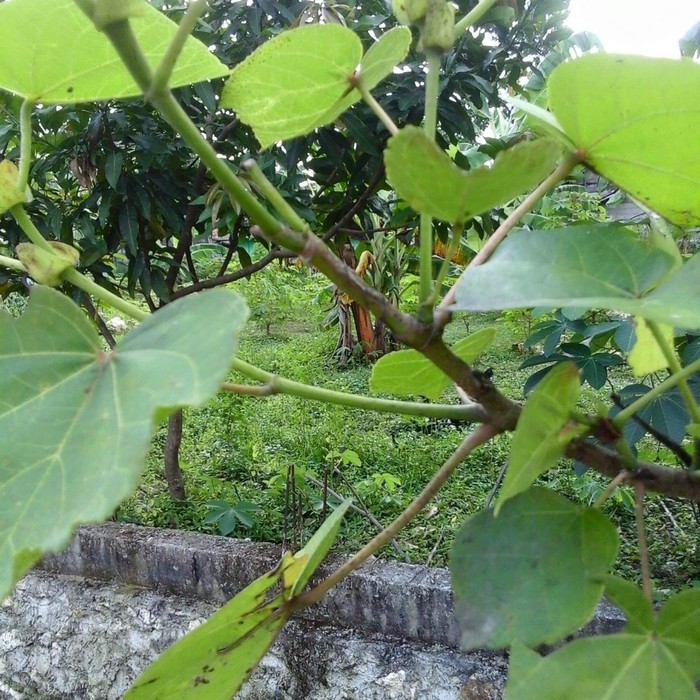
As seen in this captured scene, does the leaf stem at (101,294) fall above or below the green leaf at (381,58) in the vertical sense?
below

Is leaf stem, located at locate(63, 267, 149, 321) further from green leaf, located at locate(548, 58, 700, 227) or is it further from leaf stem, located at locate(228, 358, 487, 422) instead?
green leaf, located at locate(548, 58, 700, 227)

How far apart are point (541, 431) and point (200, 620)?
1.00m

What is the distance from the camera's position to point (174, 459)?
143 centimetres

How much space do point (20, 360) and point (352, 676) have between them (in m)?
0.89

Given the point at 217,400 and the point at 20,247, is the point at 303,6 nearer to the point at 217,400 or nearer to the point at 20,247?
the point at 20,247

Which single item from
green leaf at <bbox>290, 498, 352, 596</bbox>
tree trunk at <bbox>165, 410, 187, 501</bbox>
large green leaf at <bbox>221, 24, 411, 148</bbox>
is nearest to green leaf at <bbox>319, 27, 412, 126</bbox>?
large green leaf at <bbox>221, 24, 411, 148</bbox>

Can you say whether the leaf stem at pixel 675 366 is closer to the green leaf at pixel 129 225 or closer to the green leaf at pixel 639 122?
the green leaf at pixel 639 122

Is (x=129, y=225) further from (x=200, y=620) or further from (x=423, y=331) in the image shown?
(x=423, y=331)

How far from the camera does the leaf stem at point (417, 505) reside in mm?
237

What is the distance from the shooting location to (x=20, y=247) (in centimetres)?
26

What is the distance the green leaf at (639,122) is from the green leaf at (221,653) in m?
0.26

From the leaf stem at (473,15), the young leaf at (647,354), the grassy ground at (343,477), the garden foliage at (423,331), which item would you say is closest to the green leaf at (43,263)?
the garden foliage at (423,331)

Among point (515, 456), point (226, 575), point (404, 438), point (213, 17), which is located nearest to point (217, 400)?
point (404, 438)

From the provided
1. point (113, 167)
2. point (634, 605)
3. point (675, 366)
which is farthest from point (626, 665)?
point (113, 167)
